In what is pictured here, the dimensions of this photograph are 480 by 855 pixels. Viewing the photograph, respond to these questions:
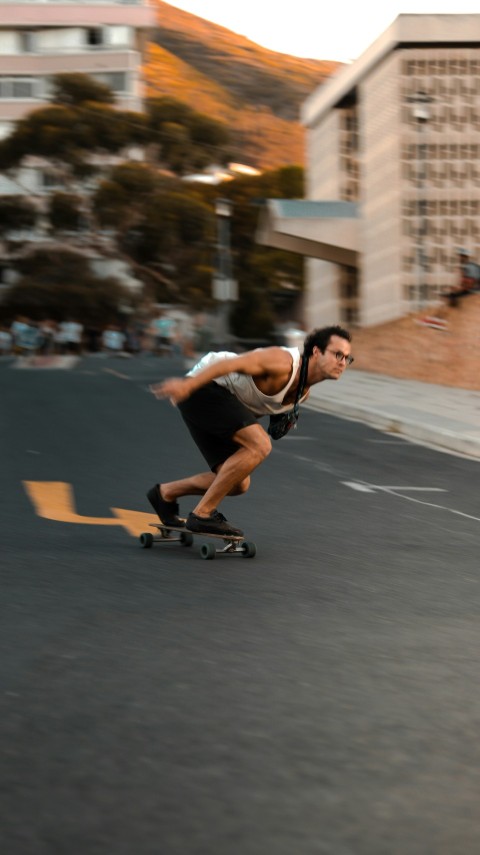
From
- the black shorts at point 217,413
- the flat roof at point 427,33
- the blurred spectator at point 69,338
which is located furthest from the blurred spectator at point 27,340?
the black shorts at point 217,413

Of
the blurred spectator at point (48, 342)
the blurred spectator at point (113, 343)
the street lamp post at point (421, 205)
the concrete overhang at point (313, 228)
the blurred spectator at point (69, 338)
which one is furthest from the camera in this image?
the blurred spectator at point (113, 343)

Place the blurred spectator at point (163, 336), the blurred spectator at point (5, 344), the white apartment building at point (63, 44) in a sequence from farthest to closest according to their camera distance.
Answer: the white apartment building at point (63, 44) → the blurred spectator at point (5, 344) → the blurred spectator at point (163, 336)

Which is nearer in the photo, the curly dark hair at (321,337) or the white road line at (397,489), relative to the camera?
the curly dark hair at (321,337)

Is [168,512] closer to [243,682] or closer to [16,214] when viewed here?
[243,682]

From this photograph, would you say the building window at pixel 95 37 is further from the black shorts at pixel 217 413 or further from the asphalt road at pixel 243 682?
the black shorts at pixel 217 413

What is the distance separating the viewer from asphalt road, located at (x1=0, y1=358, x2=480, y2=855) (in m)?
3.67

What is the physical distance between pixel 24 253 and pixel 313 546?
A: 5951 cm

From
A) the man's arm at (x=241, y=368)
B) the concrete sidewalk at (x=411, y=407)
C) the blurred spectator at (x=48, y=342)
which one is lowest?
the blurred spectator at (x=48, y=342)

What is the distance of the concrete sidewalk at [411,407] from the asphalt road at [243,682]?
20.0ft

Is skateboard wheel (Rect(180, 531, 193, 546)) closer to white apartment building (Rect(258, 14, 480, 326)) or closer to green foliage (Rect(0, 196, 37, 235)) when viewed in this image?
white apartment building (Rect(258, 14, 480, 326))

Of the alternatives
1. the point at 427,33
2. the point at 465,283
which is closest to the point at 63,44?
the point at 427,33

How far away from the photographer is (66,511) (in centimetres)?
1058

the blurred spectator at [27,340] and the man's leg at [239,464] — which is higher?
the man's leg at [239,464]

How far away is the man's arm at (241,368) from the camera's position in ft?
26.0
